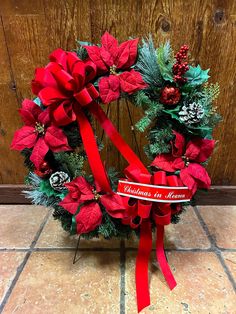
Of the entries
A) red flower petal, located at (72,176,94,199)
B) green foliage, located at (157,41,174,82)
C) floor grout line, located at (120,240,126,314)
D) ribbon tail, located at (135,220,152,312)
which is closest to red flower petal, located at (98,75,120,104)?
green foliage, located at (157,41,174,82)

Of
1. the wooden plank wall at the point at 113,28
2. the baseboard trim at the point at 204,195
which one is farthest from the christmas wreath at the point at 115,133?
the baseboard trim at the point at 204,195

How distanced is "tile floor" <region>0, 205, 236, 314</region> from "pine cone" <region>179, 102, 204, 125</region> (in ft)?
1.43

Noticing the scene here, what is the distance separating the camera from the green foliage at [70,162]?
72cm

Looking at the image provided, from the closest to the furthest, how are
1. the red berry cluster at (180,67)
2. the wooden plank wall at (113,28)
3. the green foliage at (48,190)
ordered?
the red berry cluster at (180,67) → the green foliage at (48,190) → the wooden plank wall at (113,28)

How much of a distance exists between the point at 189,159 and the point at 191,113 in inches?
4.7

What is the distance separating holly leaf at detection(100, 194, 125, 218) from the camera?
0.69 metres

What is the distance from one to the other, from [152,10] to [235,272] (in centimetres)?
81

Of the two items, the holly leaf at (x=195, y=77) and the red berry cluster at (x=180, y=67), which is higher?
the red berry cluster at (x=180, y=67)

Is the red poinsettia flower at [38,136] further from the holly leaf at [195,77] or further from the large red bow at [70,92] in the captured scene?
the holly leaf at [195,77]

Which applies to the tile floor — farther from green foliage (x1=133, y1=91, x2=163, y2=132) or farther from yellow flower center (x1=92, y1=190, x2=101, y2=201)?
green foliage (x1=133, y1=91, x2=163, y2=132)

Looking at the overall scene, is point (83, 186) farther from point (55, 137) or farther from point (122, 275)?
point (122, 275)

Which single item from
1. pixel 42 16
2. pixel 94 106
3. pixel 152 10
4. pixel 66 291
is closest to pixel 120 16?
pixel 152 10

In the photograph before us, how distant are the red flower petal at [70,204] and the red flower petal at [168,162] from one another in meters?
0.22

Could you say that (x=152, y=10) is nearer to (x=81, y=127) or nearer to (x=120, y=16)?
Result: (x=120, y=16)
